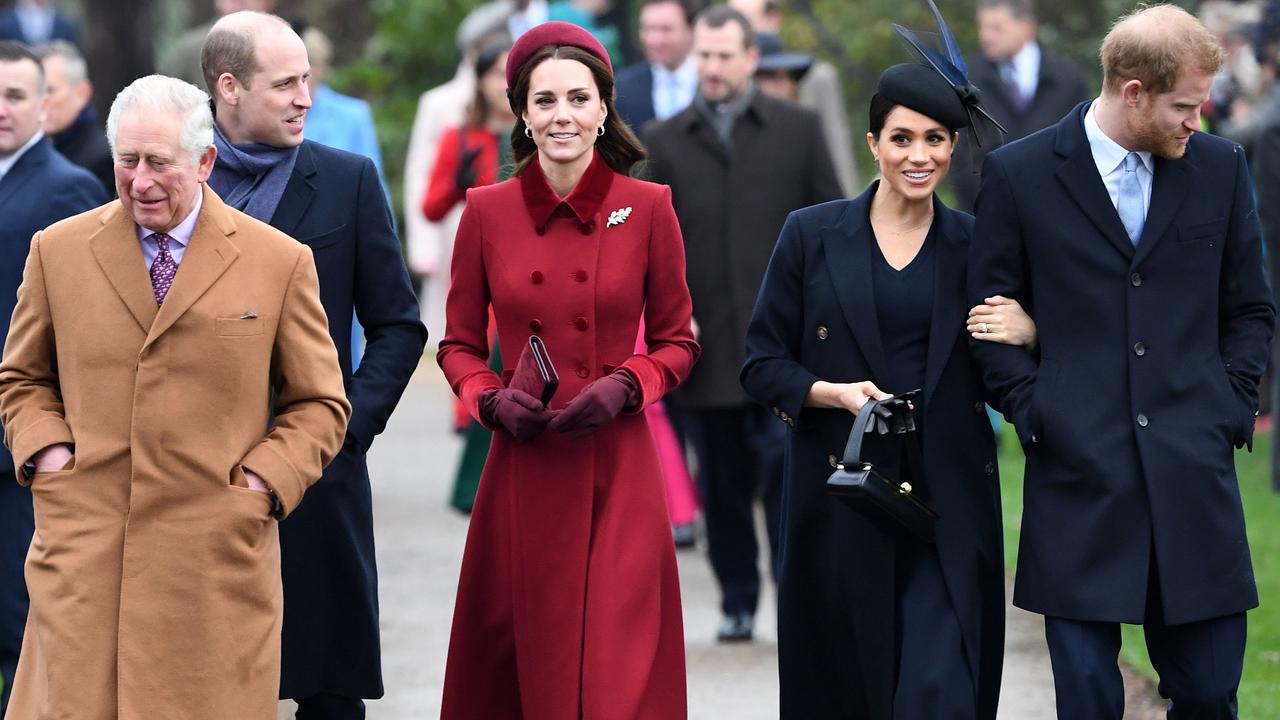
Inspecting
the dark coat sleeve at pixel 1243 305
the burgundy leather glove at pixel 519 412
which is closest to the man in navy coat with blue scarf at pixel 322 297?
the burgundy leather glove at pixel 519 412

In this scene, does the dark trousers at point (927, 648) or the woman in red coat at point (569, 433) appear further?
the woman in red coat at point (569, 433)

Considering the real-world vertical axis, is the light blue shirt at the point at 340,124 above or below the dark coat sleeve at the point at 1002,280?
above

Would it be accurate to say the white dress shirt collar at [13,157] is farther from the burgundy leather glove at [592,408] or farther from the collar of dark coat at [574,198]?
the burgundy leather glove at [592,408]

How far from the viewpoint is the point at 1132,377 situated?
5902 millimetres

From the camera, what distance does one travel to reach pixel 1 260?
7.12m

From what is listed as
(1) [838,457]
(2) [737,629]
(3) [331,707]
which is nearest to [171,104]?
(3) [331,707]

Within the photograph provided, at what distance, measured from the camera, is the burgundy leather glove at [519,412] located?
A: 5.89 metres

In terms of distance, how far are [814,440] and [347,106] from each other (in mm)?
5566

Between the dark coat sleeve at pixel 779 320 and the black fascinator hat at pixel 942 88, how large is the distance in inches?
20.1

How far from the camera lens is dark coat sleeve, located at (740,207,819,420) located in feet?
20.7

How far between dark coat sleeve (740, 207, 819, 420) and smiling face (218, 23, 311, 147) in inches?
53.3

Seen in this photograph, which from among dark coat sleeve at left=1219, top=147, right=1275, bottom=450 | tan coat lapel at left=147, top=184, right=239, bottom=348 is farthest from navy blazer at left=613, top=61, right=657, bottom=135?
tan coat lapel at left=147, top=184, right=239, bottom=348

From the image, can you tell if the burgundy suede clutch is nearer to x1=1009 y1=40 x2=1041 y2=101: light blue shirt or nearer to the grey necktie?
the grey necktie

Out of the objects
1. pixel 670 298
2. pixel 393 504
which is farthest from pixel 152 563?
pixel 393 504
